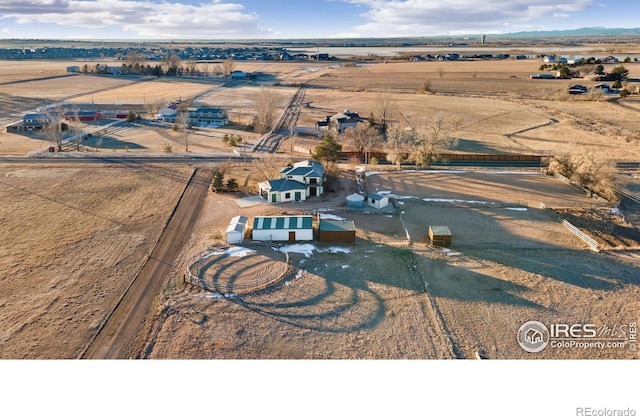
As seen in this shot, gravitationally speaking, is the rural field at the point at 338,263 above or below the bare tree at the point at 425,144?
below

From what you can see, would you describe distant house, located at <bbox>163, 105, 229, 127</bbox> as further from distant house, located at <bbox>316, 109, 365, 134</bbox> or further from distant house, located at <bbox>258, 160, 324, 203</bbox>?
distant house, located at <bbox>258, 160, 324, 203</bbox>

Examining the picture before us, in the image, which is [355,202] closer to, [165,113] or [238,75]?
[165,113]

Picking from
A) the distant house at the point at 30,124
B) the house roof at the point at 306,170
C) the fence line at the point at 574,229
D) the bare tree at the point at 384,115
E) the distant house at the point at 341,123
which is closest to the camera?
the fence line at the point at 574,229

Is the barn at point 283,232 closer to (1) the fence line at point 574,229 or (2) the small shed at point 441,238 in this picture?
(2) the small shed at point 441,238

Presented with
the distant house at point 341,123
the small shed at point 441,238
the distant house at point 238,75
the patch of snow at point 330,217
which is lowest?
the small shed at point 441,238

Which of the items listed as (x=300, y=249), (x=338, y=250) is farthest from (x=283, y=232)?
(x=338, y=250)

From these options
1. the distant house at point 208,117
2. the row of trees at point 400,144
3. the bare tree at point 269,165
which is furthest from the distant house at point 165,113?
the row of trees at point 400,144

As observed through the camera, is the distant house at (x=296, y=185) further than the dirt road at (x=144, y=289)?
Yes
